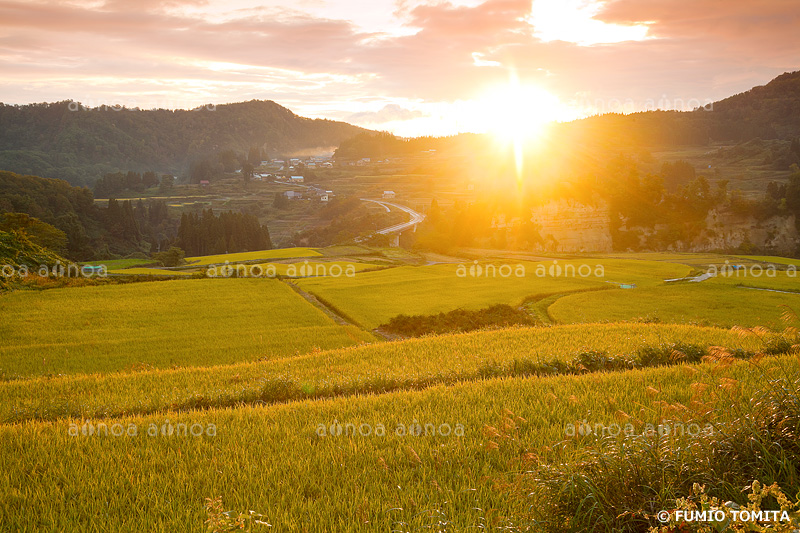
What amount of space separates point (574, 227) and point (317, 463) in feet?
303

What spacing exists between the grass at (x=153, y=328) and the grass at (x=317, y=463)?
9.38m

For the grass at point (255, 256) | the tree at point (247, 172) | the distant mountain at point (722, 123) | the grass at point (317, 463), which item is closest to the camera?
the grass at point (317, 463)

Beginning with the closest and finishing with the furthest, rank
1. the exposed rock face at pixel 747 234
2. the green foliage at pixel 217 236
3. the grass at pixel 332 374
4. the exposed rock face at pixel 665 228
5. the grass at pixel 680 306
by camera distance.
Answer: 1. the grass at pixel 332 374
2. the grass at pixel 680 306
3. the exposed rock face at pixel 747 234
4. the exposed rock face at pixel 665 228
5. the green foliage at pixel 217 236

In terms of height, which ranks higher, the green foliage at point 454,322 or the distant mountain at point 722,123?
the distant mountain at point 722,123

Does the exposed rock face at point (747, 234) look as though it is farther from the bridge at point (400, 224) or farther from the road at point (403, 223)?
the road at point (403, 223)

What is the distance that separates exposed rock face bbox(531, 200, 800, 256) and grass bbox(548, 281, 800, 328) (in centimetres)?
5646

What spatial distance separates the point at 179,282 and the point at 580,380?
32505 mm

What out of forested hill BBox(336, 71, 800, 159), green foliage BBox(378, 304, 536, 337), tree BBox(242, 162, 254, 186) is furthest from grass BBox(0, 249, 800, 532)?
tree BBox(242, 162, 254, 186)

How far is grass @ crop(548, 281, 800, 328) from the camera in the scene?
23984 millimetres

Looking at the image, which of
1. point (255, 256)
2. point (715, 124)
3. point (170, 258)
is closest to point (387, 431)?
point (255, 256)

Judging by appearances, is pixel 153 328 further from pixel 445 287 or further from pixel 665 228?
pixel 665 228

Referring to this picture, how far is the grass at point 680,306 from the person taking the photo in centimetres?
2398

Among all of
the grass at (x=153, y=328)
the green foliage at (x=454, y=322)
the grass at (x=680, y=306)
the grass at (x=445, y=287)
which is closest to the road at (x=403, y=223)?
the grass at (x=445, y=287)

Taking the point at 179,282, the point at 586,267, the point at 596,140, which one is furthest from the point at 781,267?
the point at 596,140
